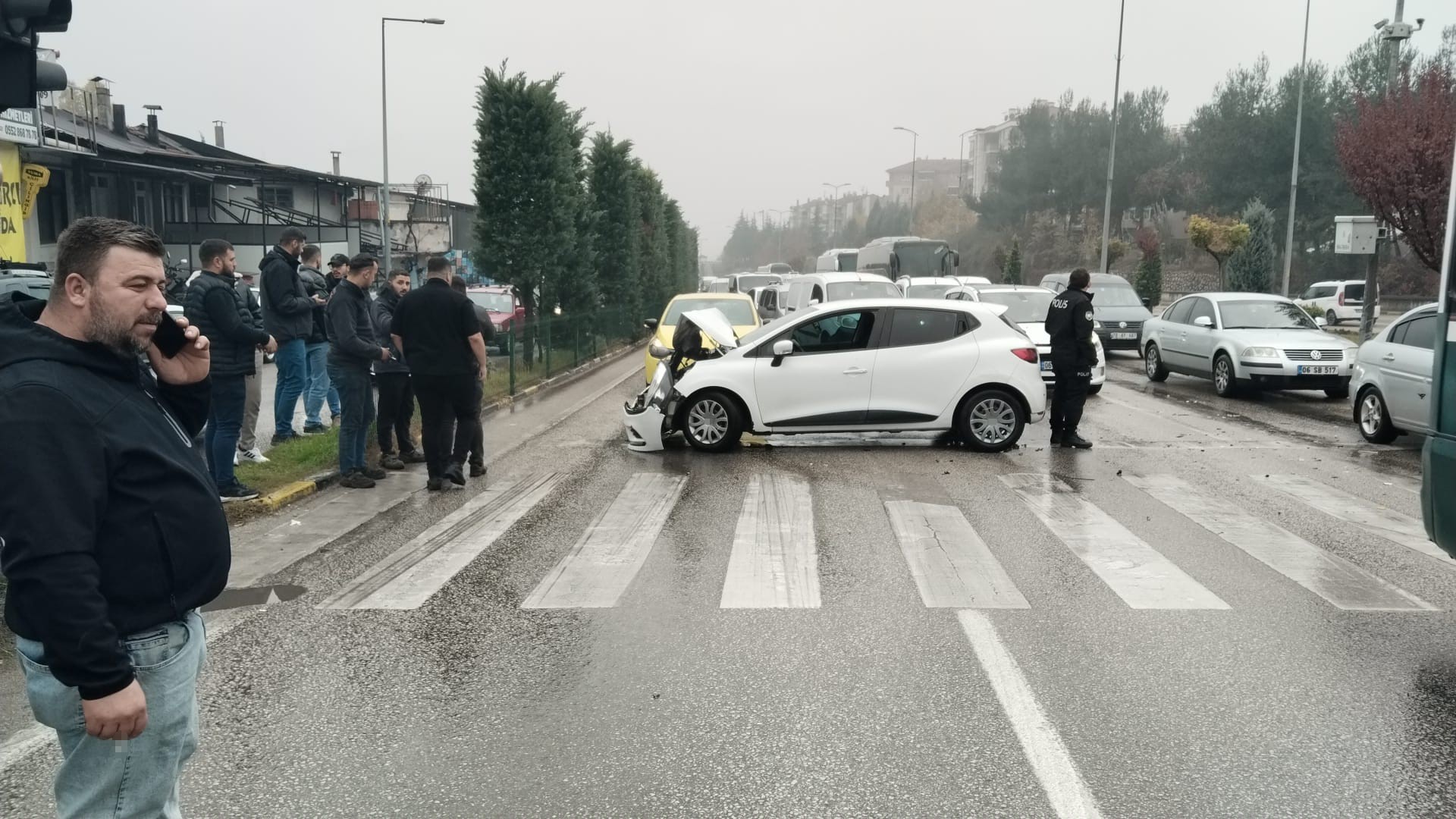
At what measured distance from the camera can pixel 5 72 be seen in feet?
19.5

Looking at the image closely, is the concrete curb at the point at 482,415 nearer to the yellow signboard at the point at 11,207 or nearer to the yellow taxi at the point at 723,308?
the yellow taxi at the point at 723,308

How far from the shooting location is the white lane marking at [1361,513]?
25.9 ft

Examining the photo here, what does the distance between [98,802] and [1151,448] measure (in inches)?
447

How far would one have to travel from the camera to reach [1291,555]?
24.7ft

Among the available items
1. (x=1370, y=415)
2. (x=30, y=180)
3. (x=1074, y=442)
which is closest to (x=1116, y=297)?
(x=1370, y=415)

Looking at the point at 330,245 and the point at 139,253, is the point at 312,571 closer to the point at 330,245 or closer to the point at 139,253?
the point at 139,253

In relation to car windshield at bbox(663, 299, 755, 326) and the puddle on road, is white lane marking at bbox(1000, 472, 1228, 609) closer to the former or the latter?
→ the puddle on road

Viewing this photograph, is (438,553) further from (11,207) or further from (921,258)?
(921,258)

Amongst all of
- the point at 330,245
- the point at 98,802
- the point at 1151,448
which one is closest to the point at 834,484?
the point at 1151,448

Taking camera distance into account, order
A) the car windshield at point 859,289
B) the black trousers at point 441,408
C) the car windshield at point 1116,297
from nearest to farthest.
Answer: the black trousers at point 441,408, the car windshield at point 859,289, the car windshield at point 1116,297

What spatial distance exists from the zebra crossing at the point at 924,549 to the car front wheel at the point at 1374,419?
3006mm

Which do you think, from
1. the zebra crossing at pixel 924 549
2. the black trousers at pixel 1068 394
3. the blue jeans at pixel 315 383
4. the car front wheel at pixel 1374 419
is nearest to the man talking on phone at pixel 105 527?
the zebra crossing at pixel 924 549

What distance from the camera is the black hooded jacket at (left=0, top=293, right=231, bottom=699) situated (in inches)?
96.0

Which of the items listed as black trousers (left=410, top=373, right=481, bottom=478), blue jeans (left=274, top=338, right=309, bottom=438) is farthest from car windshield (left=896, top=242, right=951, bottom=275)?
black trousers (left=410, top=373, right=481, bottom=478)
